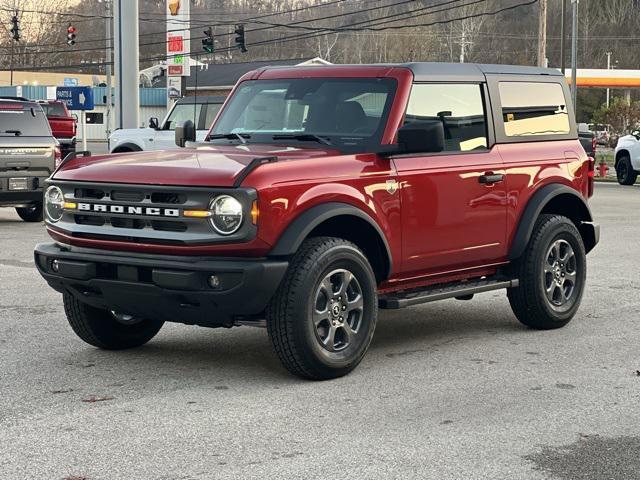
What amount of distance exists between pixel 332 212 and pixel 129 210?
118 cm

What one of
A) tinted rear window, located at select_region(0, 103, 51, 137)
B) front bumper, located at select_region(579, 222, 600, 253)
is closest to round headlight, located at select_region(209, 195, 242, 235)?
front bumper, located at select_region(579, 222, 600, 253)

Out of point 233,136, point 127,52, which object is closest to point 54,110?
point 127,52

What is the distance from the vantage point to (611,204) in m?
23.0

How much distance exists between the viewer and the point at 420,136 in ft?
23.8

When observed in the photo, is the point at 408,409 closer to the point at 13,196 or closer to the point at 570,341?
the point at 570,341

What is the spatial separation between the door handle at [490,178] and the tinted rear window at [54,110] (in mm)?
34816

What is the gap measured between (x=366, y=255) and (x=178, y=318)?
4.52ft

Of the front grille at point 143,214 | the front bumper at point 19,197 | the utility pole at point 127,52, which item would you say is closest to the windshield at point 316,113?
the front grille at point 143,214

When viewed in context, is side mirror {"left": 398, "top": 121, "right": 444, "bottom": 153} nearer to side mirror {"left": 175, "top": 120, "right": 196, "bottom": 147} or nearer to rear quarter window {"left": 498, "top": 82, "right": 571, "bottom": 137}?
rear quarter window {"left": 498, "top": 82, "right": 571, "bottom": 137}

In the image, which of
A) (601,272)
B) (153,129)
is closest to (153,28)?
(153,129)

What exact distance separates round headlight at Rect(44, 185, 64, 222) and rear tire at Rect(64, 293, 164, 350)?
54cm

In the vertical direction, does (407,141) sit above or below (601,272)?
above

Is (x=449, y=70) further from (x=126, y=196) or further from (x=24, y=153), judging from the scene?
(x=24, y=153)

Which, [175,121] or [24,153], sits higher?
[175,121]
